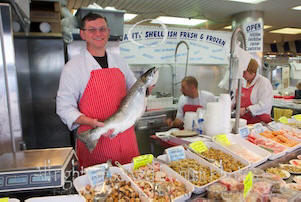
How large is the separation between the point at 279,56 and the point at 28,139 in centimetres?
1123

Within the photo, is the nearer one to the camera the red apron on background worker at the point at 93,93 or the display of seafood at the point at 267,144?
the display of seafood at the point at 267,144

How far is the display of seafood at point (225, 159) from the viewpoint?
154 cm

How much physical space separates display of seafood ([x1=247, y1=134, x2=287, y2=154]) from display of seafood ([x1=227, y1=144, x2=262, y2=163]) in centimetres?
15

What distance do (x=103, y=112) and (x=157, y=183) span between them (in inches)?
39.5

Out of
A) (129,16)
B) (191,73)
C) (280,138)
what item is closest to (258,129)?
(280,138)

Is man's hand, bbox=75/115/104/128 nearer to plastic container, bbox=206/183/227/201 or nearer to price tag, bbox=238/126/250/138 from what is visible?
plastic container, bbox=206/183/227/201

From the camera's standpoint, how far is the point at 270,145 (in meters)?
1.97

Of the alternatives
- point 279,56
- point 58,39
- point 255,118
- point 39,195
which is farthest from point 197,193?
point 279,56

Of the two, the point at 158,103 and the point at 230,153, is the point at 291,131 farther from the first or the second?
the point at 158,103

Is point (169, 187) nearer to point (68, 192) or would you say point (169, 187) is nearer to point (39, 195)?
point (68, 192)

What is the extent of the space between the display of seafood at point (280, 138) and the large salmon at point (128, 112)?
1276 mm

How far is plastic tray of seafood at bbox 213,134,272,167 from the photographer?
172 cm

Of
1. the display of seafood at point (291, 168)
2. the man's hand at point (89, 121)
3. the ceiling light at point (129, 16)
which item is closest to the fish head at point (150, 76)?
the man's hand at point (89, 121)

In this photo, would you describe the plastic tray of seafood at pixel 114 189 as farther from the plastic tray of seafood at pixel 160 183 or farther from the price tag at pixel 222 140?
the price tag at pixel 222 140
